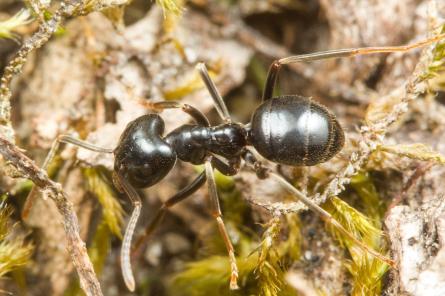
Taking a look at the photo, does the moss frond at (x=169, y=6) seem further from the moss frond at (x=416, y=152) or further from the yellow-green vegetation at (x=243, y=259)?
the moss frond at (x=416, y=152)

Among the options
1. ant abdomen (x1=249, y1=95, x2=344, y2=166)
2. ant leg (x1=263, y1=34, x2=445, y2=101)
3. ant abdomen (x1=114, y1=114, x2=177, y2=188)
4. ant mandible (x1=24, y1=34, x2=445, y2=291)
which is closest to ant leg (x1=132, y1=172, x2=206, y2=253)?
ant mandible (x1=24, y1=34, x2=445, y2=291)

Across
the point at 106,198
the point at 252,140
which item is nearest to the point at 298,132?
the point at 252,140

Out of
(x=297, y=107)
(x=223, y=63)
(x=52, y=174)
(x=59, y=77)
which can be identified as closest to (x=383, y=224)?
(x=297, y=107)

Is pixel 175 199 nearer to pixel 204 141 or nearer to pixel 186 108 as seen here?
pixel 204 141

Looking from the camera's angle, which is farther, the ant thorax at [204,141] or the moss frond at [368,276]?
the ant thorax at [204,141]

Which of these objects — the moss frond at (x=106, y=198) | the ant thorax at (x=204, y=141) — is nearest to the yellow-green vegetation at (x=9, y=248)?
the moss frond at (x=106, y=198)

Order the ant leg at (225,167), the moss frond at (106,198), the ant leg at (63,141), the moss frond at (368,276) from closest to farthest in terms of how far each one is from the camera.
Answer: the moss frond at (368,276)
the ant leg at (63,141)
the moss frond at (106,198)
the ant leg at (225,167)

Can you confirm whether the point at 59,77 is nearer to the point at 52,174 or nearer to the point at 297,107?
the point at 52,174
